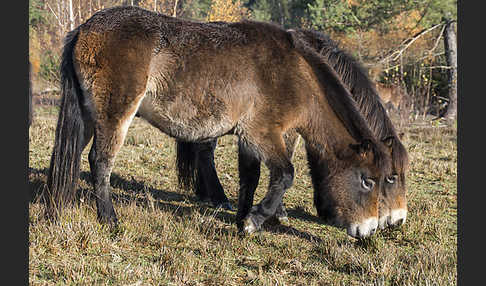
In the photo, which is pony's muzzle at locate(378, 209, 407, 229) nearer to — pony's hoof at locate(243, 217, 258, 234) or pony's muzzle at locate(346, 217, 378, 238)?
pony's muzzle at locate(346, 217, 378, 238)

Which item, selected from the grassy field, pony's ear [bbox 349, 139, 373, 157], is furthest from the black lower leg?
pony's ear [bbox 349, 139, 373, 157]

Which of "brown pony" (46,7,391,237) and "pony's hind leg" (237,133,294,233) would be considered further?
"pony's hind leg" (237,133,294,233)

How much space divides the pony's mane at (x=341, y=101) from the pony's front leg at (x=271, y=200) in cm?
85

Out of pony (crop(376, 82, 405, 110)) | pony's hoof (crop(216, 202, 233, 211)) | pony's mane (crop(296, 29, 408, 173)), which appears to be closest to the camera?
pony's mane (crop(296, 29, 408, 173))

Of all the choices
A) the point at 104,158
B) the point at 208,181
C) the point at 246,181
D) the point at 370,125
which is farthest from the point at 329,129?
the point at 104,158

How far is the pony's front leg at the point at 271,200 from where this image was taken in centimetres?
445

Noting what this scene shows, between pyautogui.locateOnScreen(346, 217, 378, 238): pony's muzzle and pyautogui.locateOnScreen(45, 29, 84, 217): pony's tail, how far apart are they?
3021 millimetres

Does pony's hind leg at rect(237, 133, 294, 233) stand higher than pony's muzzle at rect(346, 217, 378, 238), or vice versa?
pony's hind leg at rect(237, 133, 294, 233)

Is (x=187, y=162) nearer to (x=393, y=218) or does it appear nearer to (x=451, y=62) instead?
(x=393, y=218)

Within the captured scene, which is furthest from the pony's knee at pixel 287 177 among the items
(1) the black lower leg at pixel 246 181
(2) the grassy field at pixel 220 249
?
(2) the grassy field at pixel 220 249

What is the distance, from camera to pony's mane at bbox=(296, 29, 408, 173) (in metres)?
4.88

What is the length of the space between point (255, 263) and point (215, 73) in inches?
78.2

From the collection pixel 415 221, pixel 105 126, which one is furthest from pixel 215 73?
pixel 415 221

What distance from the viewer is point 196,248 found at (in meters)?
4.09
